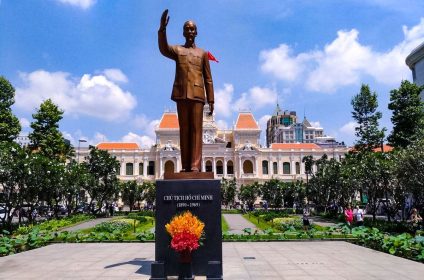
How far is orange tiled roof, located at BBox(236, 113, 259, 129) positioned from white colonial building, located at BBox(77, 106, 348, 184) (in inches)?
14.8

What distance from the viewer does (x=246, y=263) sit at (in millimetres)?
10492

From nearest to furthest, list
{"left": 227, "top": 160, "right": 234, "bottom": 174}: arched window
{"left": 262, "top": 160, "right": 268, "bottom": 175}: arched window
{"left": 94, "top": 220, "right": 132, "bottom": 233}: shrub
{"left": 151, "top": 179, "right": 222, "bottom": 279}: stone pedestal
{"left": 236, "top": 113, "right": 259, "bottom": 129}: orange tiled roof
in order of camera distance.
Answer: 1. {"left": 151, "top": 179, "right": 222, "bottom": 279}: stone pedestal
2. {"left": 94, "top": 220, "right": 132, "bottom": 233}: shrub
3. {"left": 262, "top": 160, "right": 268, "bottom": 175}: arched window
4. {"left": 227, "top": 160, "right": 234, "bottom": 174}: arched window
5. {"left": 236, "top": 113, "right": 259, "bottom": 129}: orange tiled roof

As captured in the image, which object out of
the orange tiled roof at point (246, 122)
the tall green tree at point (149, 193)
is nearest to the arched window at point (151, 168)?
the orange tiled roof at point (246, 122)

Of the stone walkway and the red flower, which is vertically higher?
the red flower

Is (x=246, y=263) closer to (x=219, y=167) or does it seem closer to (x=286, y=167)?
(x=219, y=167)

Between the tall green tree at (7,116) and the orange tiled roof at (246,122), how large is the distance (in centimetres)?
5667

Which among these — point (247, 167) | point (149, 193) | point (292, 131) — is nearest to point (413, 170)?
point (149, 193)

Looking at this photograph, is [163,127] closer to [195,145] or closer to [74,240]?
[74,240]

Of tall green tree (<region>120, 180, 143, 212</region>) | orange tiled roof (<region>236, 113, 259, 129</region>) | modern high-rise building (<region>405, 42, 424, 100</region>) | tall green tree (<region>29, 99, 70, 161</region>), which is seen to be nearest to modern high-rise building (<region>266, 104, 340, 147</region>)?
orange tiled roof (<region>236, 113, 259, 129</region>)

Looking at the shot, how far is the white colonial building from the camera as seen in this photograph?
3233 inches

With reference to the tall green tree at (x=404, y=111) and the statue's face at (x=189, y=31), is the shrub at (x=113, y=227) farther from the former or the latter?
the tall green tree at (x=404, y=111)

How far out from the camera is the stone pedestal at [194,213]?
8336 millimetres

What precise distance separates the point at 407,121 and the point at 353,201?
8.48 m

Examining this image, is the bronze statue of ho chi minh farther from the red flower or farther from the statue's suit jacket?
the red flower
